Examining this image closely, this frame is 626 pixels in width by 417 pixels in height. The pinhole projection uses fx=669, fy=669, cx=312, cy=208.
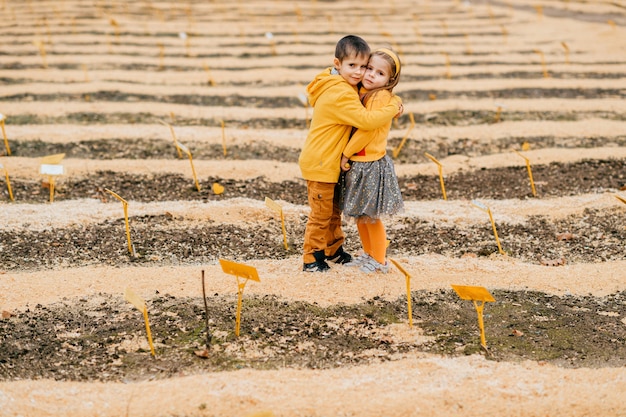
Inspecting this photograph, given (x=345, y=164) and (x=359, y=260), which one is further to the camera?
(x=359, y=260)

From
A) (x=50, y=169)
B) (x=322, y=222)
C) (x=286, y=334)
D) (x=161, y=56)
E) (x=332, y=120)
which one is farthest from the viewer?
(x=161, y=56)

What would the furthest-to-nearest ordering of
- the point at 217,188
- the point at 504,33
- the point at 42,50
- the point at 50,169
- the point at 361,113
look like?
the point at 504,33 < the point at 42,50 < the point at 217,188 < the point at 50,169 < the point at 361,113

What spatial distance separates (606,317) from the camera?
300cm

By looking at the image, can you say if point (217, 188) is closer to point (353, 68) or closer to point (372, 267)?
point (372, 267)

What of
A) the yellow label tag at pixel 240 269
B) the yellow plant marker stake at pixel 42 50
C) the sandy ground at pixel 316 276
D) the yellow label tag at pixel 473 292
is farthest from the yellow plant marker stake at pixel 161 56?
the yellow label tag at pixel 473 292

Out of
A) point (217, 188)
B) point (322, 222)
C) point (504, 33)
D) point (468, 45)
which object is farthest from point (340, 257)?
point (504, 33)

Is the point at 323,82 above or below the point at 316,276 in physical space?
above

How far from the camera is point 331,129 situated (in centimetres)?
307

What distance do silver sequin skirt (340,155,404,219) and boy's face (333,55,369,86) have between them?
0.39 m

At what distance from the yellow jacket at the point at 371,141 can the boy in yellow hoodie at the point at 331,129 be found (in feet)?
0.13

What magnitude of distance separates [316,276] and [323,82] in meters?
0.94

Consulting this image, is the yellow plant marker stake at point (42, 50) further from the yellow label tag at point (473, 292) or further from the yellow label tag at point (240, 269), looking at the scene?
the yellow label tag at point (473, 292)

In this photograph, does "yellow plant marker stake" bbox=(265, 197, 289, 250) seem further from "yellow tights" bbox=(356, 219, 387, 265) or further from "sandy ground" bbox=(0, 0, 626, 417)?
"yellow tights" bbox=(356, 219, 387, 265)

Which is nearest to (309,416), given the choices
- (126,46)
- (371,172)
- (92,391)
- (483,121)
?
(92,391)
